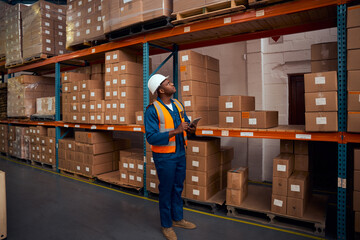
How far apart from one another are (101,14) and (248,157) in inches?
177

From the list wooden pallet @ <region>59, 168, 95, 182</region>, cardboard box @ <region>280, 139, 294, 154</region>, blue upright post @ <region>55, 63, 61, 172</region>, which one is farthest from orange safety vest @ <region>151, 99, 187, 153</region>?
blue upright post @ <region>55, 63, 61, 172</region>

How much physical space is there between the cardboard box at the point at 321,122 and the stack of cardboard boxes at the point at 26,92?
7.67 m

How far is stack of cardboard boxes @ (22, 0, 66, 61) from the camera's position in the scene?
698cm

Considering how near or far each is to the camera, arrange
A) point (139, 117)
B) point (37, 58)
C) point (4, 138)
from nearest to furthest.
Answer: point (139, 117), point (37, 58), point (4, 138)

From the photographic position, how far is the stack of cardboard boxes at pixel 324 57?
11.2 feet

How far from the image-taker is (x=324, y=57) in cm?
348

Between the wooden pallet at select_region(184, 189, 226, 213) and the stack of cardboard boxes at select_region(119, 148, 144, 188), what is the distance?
46.4 inches

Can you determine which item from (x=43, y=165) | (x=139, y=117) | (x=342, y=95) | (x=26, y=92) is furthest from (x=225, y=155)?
(x=26, y=92)

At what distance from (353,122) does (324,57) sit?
1052 mm

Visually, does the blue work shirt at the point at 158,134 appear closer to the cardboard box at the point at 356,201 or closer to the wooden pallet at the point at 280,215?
the wooden pallet at the point at 280,215

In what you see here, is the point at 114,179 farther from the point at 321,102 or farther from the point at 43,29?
the point at 43,29

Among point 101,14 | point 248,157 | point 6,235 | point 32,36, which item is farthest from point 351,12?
point 32,36

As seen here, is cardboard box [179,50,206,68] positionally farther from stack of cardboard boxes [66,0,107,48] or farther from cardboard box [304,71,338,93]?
stack of cardboard boxes [66,0,107,48]

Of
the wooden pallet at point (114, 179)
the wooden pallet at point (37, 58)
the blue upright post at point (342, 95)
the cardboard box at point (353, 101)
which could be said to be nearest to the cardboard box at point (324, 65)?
the blue upright post at point (342, 95)
